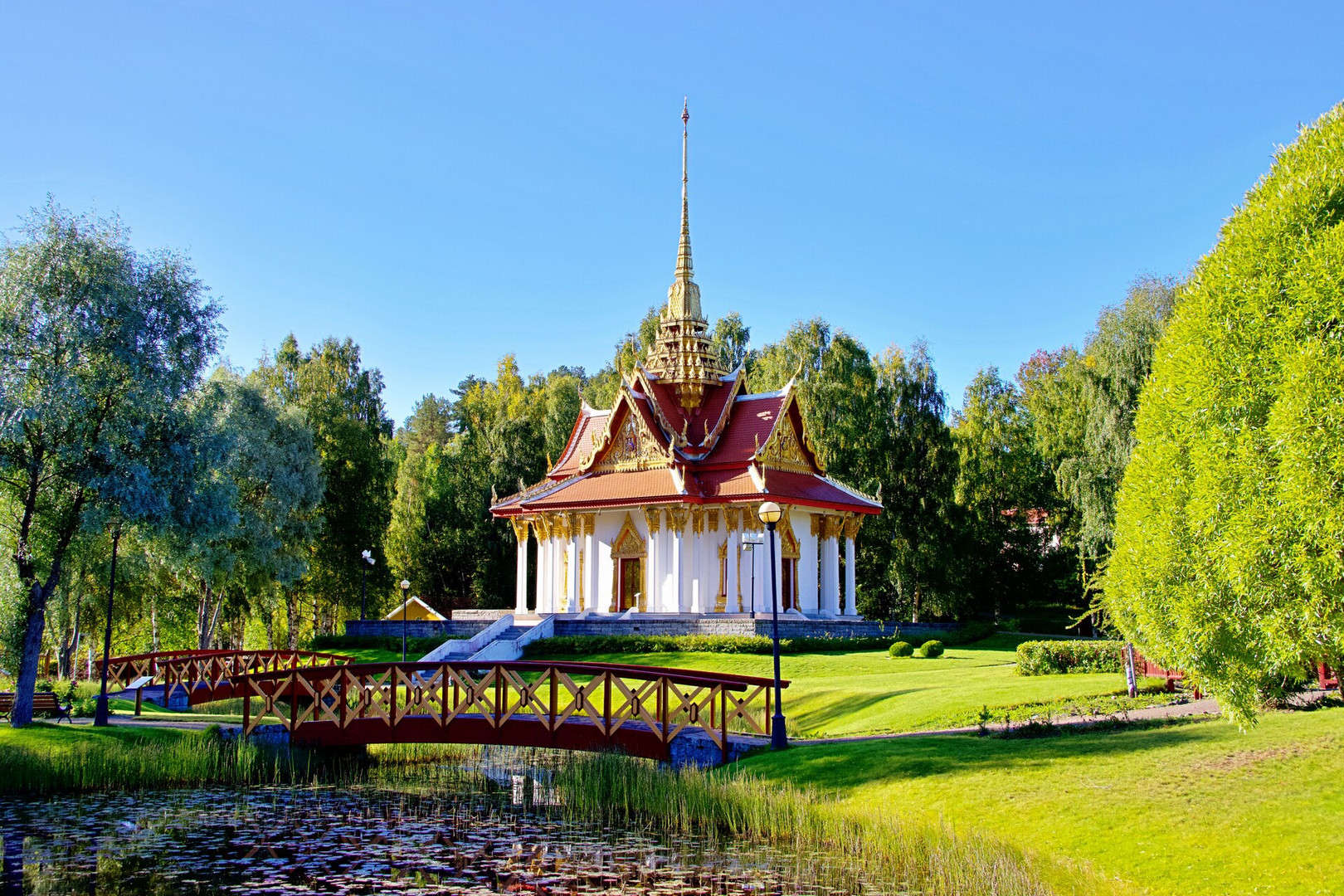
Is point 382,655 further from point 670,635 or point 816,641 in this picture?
point 816,641

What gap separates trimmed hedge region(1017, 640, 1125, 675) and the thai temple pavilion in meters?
12.1

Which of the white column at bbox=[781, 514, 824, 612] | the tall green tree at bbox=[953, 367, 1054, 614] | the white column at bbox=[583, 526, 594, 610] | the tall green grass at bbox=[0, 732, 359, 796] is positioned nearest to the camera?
the tall green grass at bbox=[0, 732, 359, 796]

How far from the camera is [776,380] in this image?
158 feet

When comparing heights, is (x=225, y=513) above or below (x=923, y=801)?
above

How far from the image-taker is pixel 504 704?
1958cm

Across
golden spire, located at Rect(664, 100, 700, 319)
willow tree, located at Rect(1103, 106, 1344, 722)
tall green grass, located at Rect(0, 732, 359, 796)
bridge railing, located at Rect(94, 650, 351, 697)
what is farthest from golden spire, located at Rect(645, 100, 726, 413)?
willow tree, located at Rect(1103, 106, 1344, 722)

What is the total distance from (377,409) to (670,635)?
26495 mm

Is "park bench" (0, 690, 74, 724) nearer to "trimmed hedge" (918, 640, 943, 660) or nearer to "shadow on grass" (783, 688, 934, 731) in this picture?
"shadow on grass" (783, 688, 934, 731)

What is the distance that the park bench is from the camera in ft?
71.2

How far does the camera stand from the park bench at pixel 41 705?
71.2 ft

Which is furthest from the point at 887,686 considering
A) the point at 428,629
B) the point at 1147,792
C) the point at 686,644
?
the point at 428,629

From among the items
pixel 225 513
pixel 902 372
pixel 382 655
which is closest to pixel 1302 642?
pixel 225 513

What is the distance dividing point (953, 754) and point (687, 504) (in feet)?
73.5

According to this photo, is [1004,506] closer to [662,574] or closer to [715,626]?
[662,574]
